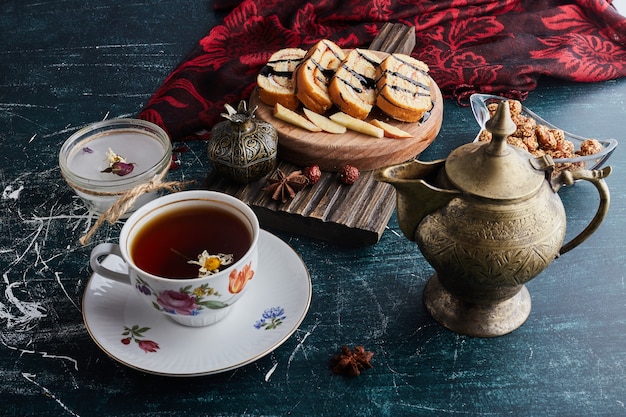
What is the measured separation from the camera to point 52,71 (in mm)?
1672

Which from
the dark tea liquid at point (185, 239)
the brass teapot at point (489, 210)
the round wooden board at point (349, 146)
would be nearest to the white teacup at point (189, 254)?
the dark tea liquid at point (185, 239)

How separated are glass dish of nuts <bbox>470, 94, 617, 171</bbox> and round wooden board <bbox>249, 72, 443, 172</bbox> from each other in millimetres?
105

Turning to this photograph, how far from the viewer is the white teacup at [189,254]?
0.91 metres

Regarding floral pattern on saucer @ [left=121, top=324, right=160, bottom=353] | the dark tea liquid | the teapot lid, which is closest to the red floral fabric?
the dark tea liquid

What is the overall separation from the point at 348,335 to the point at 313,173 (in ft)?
1.15

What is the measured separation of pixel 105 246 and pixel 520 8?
1385 mm

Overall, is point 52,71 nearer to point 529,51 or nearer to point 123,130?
point 123,130

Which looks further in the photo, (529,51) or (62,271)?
(529,51)

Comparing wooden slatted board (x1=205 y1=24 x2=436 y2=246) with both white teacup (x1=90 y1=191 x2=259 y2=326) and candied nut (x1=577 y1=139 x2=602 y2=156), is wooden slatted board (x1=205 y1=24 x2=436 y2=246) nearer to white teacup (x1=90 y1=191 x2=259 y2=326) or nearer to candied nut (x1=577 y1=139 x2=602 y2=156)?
white teacup (x1=90 y1=191 x2=259 y2=326)

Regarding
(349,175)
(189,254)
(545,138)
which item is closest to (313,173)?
(349,175)

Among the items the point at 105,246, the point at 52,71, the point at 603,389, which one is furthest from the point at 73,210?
the point at 603,389

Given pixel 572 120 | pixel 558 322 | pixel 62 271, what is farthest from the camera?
pixel 572 120

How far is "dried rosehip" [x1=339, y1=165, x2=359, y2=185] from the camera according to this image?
126 cm

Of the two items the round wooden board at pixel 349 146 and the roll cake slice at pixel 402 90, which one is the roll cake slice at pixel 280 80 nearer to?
the round wooden board at pixel 349 146
